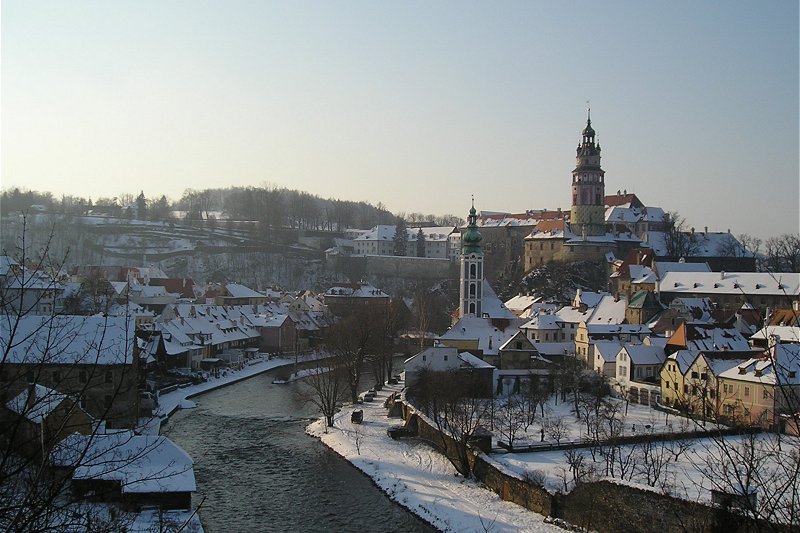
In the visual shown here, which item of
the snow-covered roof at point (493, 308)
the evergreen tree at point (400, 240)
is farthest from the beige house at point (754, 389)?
the evergreen tree at point (400, 240)

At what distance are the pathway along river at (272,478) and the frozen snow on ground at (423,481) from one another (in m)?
0.36

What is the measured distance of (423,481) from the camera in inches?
734

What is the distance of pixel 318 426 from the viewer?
24938 mm

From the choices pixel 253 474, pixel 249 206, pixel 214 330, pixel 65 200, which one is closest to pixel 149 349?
pixel 214 330

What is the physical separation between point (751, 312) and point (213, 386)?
25847 mm

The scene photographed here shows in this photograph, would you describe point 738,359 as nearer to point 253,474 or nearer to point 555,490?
point 555,490

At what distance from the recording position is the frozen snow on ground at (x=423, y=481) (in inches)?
616

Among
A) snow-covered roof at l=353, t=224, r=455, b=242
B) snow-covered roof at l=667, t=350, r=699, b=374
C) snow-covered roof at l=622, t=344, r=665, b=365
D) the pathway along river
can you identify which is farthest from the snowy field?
snow-covered roof at l=353, t=224, r=455, b=242

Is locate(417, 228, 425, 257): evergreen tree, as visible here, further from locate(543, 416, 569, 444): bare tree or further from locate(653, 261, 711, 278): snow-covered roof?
locate(543, 416, 569, 444): bare tree

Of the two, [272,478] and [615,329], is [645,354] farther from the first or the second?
[272,478]

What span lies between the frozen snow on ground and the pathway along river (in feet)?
1.17

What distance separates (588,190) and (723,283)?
53.1 ft

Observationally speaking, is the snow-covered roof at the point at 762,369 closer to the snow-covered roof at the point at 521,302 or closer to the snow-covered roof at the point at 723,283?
the snow-covered roof at the point at 723,283

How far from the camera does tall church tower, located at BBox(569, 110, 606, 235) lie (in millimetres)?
58375
